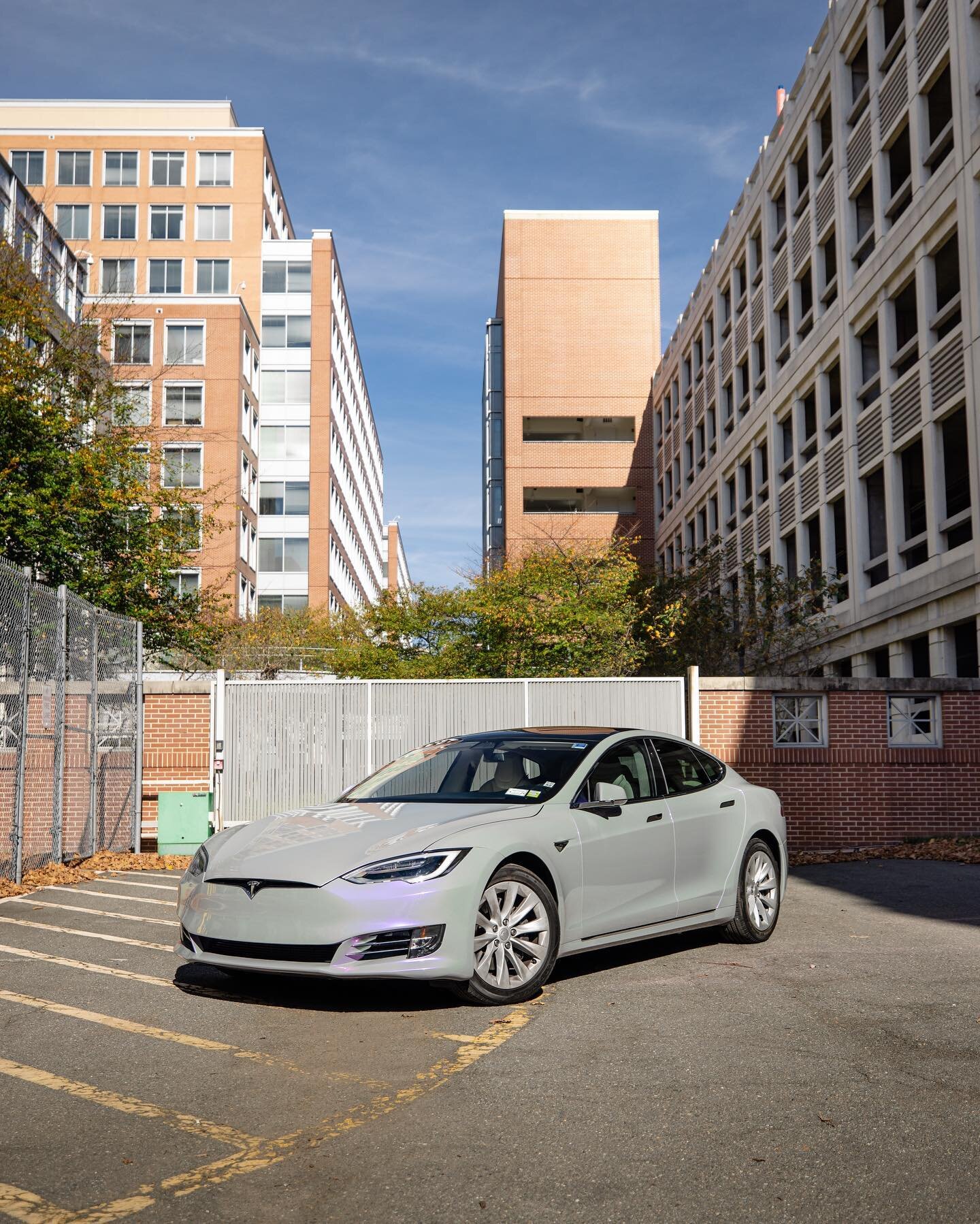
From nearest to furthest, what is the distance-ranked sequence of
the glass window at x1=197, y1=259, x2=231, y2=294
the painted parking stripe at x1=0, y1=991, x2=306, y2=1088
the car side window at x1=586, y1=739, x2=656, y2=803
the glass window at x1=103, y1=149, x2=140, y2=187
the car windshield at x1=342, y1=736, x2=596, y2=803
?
the painted parking stripe at x1=0, y1=991, x2=306, y2=1088 → the car windshield at x1=342, y1=736, x2=596, y2=803 → the car side window at x1=586, y1=739, x2=656, y2=803 → the glass window at x1=103, y1=149, x2=140, y2=187 → the glass window at x1=197, y1=259, x2=231, y2=294

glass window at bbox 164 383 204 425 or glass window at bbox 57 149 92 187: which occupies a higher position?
glass window at bbox 57 149 92 187

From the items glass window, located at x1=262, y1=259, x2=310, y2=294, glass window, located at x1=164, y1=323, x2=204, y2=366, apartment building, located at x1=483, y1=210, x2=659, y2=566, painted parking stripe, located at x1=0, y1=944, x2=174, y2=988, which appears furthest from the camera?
glass window, located at x1=262, y1=259, x2=310, y2=294

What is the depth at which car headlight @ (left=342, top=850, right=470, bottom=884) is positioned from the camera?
6242 mm

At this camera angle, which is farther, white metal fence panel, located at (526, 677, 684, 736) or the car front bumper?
white metal fence panel, located at (526, 677, 684, 736)

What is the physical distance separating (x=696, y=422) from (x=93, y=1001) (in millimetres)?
40635

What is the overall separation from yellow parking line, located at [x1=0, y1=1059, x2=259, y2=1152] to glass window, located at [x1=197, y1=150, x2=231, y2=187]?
6409cm

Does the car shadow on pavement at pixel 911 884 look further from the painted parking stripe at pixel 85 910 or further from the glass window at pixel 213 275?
the glass window at pixel 213 275

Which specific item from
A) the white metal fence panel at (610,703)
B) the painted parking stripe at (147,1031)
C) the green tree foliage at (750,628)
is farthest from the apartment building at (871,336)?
the painted parking stripe at (147,1031)

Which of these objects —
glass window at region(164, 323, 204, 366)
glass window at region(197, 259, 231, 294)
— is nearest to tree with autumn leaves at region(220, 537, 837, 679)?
glass window at region(164, 323, 204, 366)

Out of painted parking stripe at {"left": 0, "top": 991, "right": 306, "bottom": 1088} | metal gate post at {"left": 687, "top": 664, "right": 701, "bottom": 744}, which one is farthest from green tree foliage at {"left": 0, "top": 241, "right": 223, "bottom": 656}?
painted parking stripe at {"left": 0, "top": 991, "right": 306, "bottom": 1088}

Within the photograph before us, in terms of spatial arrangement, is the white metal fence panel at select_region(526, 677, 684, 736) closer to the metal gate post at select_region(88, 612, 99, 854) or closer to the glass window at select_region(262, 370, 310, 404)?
the metal gate post at select_region(88, 612, 99, 854)

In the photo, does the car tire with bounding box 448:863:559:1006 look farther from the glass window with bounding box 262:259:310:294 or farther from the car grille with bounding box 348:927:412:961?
the glass window with bounding box 262:259:310:294

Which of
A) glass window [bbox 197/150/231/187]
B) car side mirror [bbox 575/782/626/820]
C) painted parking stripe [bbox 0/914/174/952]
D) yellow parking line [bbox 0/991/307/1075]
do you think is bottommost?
painted parking stripe [bbox 0/914/174/952]

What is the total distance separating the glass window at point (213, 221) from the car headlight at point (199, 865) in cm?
6136
